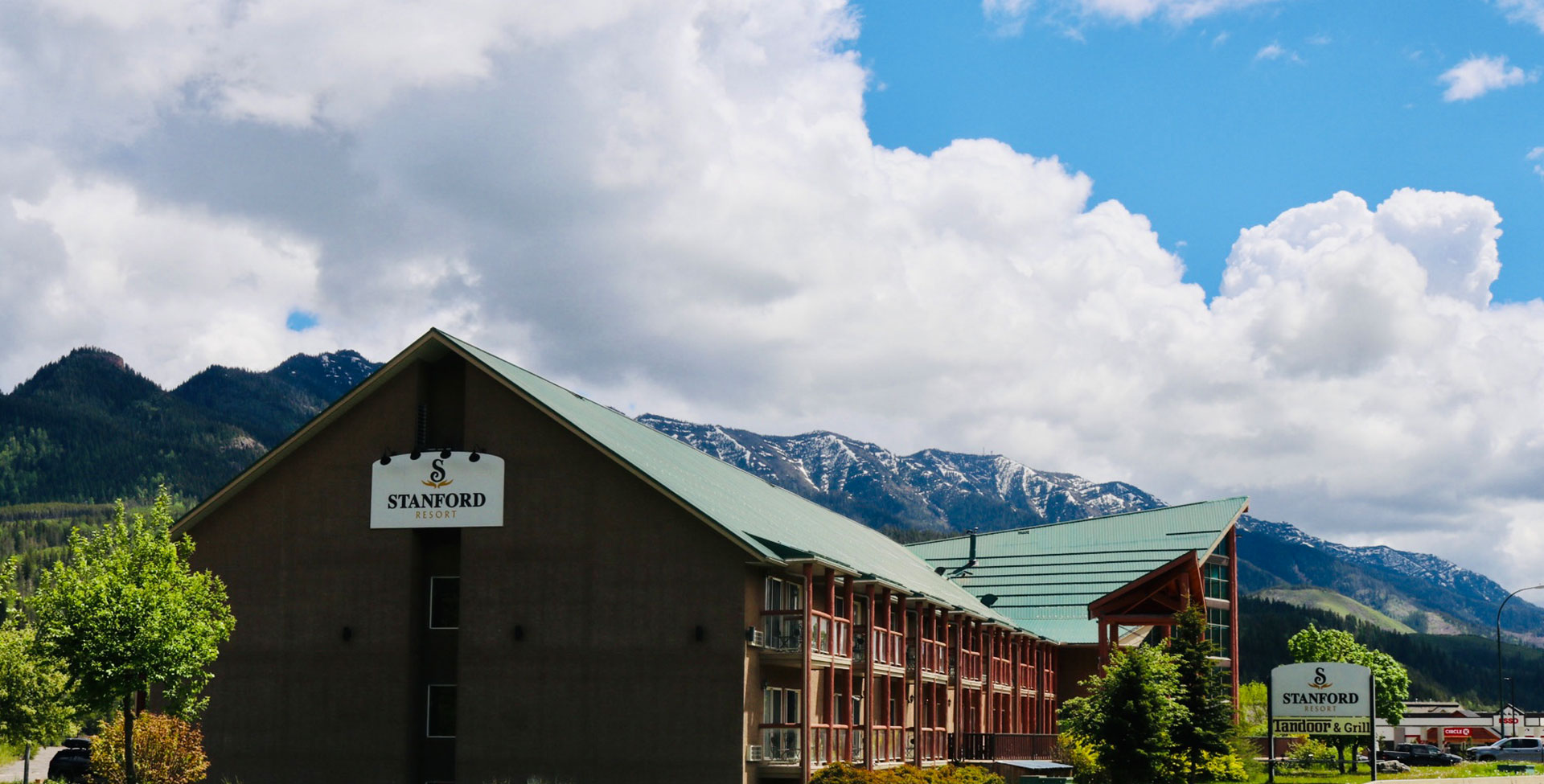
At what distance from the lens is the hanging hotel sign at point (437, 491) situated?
41.0 meters

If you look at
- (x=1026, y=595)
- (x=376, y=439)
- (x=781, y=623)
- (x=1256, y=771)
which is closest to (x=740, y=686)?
(x=781, y=623)

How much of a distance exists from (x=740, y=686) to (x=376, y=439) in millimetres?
13325

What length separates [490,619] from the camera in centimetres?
4006

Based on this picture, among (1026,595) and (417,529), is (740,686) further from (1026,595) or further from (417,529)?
→ (1026,595)

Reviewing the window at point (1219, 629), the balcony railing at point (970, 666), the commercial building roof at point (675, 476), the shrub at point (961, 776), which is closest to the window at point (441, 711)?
the commercial building roof at point (675, 476)

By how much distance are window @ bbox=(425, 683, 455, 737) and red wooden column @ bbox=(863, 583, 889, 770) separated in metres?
11.8

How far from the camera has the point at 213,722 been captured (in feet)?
136

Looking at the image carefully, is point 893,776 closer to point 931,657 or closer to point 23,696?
point 931,657

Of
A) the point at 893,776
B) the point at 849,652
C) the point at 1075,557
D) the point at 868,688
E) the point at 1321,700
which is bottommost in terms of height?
the point at 893,776

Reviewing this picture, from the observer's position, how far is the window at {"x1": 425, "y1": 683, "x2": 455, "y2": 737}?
41250 mm

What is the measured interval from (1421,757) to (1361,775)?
38.4 m

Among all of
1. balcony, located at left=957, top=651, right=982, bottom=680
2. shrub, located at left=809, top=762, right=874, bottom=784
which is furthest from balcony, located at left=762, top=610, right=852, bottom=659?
balcony, located at left=957, top=651, right=982, bottom=680

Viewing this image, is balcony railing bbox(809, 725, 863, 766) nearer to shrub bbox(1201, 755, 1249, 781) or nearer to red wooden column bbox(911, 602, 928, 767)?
red wooden column bbox(911, 602, 928, 767)

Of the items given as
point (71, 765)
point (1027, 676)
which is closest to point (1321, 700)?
point (1027, 676)
